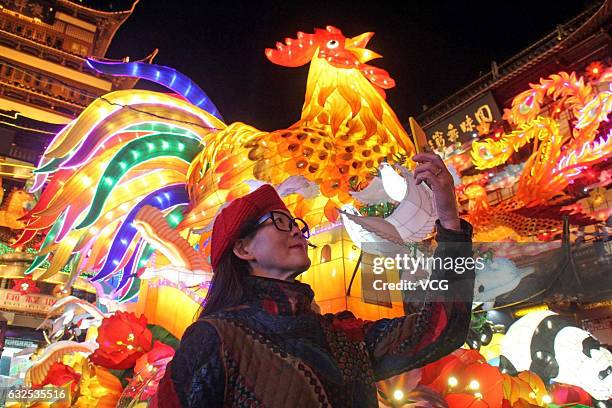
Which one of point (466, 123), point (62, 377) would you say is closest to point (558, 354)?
point (62, 377)

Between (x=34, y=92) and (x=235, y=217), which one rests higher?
(x=34, y=92)

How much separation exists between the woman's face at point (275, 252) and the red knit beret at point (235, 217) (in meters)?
0.03

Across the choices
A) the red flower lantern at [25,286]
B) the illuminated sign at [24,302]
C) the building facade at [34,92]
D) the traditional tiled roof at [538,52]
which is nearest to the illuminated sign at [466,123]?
the traditional tiled roof at [538,52]

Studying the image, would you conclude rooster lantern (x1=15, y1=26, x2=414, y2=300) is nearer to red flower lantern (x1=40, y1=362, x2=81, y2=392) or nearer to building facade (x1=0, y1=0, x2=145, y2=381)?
red flower lantern (x1=40, y1=362, x2=81, y2=392)

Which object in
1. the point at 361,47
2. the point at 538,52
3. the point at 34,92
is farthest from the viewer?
the point at 34,92

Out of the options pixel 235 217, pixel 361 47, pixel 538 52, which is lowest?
pixel 235 217

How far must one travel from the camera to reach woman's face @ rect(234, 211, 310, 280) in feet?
4.17

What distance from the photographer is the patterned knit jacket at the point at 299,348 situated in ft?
3.43

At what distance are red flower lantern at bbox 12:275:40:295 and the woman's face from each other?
670 inches

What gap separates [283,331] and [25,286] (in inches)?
698

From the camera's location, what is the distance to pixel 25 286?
1611 centimetres

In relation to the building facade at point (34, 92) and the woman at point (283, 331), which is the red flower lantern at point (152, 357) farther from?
the building facade at point (34, 92)

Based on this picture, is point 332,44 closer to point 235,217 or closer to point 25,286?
point 235,217

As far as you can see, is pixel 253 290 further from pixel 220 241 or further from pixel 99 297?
pixel 99 297
